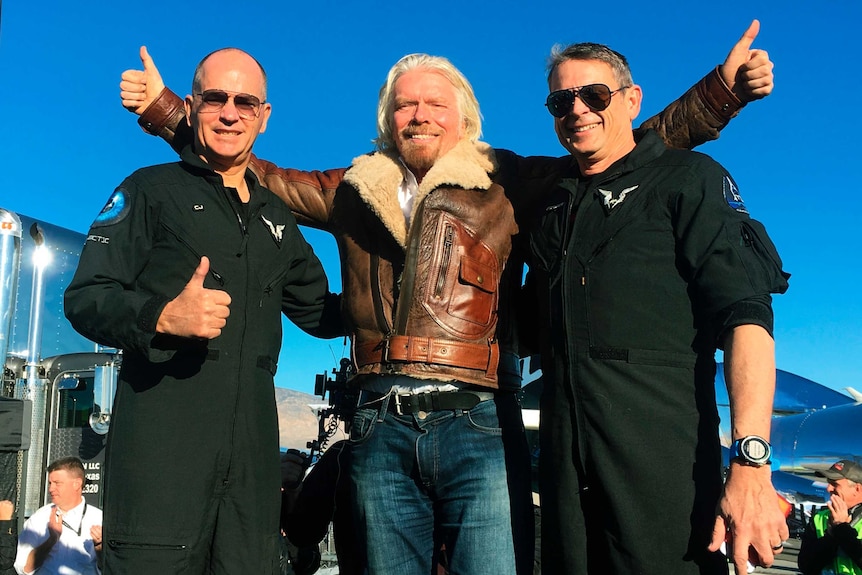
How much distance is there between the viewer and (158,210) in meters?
2.74

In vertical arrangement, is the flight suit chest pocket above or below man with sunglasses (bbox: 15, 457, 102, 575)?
above

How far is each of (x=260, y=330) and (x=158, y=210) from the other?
21.1 inches

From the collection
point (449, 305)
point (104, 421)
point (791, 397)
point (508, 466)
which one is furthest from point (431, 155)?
point (791, 397)

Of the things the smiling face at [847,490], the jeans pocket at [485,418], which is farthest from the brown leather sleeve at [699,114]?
the smiling face at [847,490]

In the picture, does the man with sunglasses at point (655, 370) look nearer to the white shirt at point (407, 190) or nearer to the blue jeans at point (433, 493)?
the blue jeans at point (433, 493)

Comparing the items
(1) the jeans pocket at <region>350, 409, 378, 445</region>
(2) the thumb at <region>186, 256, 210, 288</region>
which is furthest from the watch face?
(2) the thumb at <region>186, 256, 210, 288</region>

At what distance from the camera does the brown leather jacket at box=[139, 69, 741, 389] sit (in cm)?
291

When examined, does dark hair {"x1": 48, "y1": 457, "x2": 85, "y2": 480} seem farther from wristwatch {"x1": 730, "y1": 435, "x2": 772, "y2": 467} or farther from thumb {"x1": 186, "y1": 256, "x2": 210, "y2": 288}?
wristwatch {"x1": 730, "y1": 435, "x2": 772, "y2": 467}

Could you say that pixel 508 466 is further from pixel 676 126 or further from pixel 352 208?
pixel 676 126

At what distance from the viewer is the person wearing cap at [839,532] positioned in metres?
7.45

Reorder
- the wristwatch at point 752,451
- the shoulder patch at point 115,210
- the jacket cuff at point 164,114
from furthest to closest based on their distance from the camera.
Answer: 1. the jacket cuff at point 164,114
2. the shoulder patch at point 115,210
3. the wristwatch at point 752,451

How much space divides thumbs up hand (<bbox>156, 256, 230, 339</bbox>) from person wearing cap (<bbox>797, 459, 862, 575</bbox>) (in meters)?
7.10

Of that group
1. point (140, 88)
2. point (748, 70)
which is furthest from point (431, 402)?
point (140, 88)

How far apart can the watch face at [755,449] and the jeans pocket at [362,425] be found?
4.20ft
